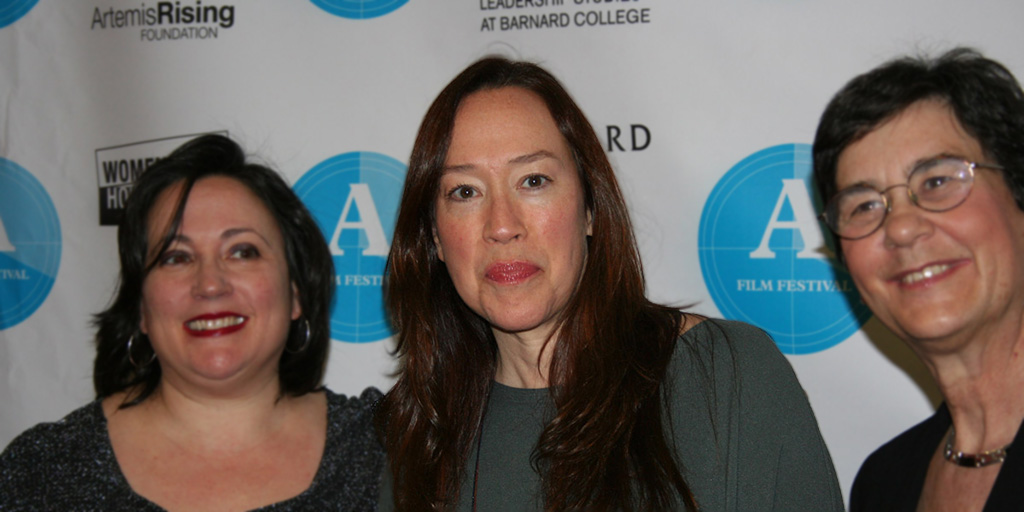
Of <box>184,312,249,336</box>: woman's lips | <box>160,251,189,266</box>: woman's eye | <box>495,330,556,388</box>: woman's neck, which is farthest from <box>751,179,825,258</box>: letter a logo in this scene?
<box>160,251,189,266</box>: woman's eye

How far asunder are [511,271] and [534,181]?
0.60ft

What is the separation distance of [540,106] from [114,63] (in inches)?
67.8

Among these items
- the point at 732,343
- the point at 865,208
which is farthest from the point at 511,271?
the point at 865,208

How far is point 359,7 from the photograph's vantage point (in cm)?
248

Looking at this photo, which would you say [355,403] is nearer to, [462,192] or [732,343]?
[462,192]

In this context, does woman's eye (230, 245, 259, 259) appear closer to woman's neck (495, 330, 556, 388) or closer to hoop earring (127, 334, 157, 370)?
hoop earring (127, 334, 157, 370)

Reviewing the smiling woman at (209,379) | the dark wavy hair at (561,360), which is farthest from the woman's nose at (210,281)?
the dark wavy hair at (561,360)

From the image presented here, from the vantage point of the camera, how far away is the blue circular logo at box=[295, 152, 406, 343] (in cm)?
248

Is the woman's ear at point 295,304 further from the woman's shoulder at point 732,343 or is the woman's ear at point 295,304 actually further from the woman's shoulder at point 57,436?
the woman's shoulder at point 732,343

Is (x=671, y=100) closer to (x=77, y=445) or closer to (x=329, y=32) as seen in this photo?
(x=329, y=32)

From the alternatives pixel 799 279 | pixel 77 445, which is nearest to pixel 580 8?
pixel 799 279

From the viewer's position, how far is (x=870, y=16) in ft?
6.93

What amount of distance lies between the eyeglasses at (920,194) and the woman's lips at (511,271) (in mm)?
582

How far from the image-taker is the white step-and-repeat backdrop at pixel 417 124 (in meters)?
2.17
